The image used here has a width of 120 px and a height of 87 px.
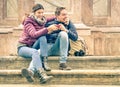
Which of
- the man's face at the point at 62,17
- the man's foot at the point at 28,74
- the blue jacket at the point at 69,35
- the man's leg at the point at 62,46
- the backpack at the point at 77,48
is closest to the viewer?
the man's foot at the point at 28,74

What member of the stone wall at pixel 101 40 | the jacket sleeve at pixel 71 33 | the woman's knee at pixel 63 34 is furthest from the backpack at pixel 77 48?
the stone wall at pixel 101 40

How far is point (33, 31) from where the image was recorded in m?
6.70

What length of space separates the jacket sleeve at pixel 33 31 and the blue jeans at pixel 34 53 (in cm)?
8

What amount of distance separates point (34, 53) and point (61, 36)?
0.55 meters

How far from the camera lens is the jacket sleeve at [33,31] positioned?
260 inches

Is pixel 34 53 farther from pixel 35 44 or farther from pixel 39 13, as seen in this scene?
pixel 39 13

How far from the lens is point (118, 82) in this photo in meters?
6.30

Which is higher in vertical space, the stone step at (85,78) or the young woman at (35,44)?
the young woman at (35,44)

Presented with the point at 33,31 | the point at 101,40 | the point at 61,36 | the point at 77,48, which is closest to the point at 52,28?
the point at 61,36

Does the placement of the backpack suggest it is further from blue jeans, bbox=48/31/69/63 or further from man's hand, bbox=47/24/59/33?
man's hand, bbox=47/24/59/33

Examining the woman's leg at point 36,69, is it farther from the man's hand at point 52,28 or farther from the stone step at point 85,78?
the man's hand at point 52,28

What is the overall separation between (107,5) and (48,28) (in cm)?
452

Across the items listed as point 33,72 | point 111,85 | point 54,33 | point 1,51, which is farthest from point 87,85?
point 1,51

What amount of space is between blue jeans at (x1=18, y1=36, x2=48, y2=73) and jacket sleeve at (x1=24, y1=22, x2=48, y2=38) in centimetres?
8
